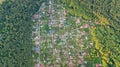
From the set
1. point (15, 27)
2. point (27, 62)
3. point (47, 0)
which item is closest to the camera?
point (27, 62)

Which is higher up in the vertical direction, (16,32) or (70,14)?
(70,14)

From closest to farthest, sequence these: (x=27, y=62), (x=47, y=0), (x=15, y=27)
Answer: (x=27, y=62)
(x=15, y=27)
(x=47, y=0)

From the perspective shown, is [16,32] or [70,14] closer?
[16,32]

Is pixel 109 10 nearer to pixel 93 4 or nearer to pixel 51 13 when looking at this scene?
pixel 93 4

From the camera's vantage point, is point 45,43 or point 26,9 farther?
point 26,9

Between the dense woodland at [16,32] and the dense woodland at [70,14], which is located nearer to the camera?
the dense woodland at [16,32]

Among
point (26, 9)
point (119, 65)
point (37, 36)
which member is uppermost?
point (26, 9)

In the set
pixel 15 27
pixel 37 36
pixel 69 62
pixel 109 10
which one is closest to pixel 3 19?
pixel 15 27

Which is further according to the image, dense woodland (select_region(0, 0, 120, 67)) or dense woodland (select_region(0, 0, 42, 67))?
dense woodland (select_region(0, 0, 120, 67))
